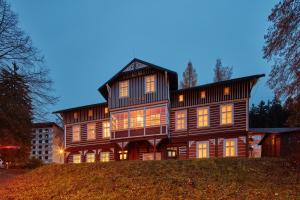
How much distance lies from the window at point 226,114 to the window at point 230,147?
1.55m

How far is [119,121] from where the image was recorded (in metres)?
34.5

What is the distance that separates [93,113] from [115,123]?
3863 millimetres

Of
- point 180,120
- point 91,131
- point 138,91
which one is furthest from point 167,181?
point 91,131

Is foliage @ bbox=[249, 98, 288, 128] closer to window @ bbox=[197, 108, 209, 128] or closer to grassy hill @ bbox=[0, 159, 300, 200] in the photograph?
window @ bbox=[197, 108, 209, 128]

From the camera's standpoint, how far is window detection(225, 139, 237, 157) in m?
29.3

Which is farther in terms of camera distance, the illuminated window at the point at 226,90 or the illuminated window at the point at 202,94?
the illuminated window at the point at 202,94

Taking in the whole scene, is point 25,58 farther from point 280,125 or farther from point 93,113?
point 280,125

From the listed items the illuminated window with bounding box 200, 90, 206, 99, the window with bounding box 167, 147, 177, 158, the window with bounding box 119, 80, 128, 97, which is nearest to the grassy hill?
the illuminated window with bounding box 200, 90, 206, 99

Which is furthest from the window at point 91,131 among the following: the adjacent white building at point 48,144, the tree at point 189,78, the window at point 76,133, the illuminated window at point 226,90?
the adjacent white building at point 48,144

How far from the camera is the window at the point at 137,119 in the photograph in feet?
109

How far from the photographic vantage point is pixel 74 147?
3844 centimetres

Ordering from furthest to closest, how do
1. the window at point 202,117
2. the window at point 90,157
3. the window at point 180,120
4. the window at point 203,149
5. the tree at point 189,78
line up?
the tree at point 189,78, the window at point 90,157, the window at point 180,120, the window at point 202,117, the window at point 203,149

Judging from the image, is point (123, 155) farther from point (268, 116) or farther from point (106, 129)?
point (268, 116)

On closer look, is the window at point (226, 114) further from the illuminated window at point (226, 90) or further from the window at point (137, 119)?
the window at point (137, 119)
